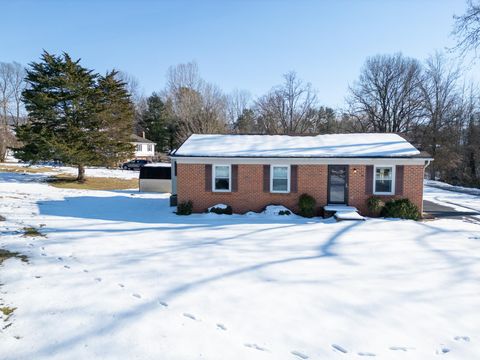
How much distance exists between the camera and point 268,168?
14.0 metres

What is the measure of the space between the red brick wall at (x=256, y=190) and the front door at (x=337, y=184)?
212 millimetres

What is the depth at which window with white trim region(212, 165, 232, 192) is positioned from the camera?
46.4 ft

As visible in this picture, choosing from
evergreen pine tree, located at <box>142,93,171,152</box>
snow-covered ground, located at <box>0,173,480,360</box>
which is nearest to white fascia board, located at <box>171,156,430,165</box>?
snow-covered ground, located at <box>0,173,480,360</box>

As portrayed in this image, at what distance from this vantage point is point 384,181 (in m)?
13.7

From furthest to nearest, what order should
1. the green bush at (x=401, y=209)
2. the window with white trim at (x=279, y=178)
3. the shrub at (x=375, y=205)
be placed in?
1. the window with white trim at (x=279, y=178)
2. the shrub at (x=375, y=205)
3. the green bush at (x=401, y=209)

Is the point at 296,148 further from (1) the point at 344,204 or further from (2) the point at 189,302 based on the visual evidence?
(2) the point at 189,302

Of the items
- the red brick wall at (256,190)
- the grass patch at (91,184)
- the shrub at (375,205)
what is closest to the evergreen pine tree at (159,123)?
the grass patch at (91,184)

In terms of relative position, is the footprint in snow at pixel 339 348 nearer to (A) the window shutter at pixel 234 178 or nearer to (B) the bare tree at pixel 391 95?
(A) the window shutter at pixel 234 178

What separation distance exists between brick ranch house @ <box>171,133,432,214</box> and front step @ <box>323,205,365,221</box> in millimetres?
437

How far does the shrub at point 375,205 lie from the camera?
1334 cm

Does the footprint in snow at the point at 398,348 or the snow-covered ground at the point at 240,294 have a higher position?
the snow-covered ground at the point at 240,294

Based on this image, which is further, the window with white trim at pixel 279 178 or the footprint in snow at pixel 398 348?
the window with white trim at pixel 279 178

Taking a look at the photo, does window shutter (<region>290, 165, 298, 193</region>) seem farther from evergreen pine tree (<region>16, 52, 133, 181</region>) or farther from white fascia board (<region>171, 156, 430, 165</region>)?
evergreen pine tree (<region>16, 52, 133, 181</region>)

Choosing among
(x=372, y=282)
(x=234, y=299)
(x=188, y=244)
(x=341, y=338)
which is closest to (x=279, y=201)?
(x=188, y=244)
